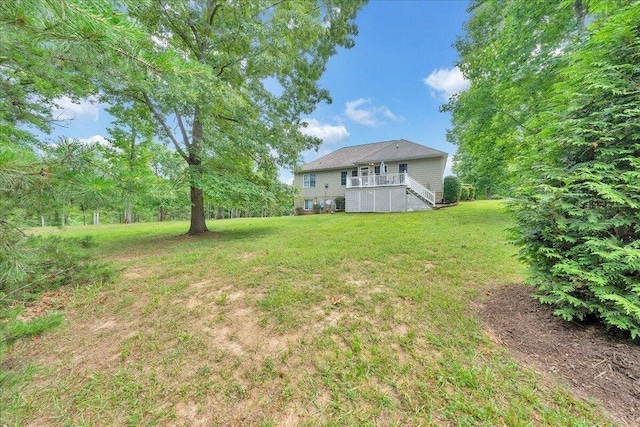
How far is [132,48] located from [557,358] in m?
4.43

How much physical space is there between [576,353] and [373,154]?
64.9 feet

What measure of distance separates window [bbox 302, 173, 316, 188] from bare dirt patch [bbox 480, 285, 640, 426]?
67.4ft

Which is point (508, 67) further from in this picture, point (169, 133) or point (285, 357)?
point (169, 133)

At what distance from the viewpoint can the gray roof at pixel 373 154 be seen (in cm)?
1923

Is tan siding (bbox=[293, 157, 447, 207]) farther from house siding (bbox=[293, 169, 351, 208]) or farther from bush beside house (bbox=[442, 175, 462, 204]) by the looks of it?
bush beside house (bbox=[442, 175, 462, 204])

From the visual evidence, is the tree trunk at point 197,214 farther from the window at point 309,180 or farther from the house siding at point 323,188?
the window at point 309,180

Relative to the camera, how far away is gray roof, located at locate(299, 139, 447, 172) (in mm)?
19234

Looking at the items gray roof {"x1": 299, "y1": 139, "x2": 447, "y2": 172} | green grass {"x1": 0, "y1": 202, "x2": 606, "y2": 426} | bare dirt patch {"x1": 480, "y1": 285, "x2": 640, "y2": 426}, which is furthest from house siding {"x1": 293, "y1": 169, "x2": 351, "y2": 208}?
bare dirt patch {"x1": 480, "y1": 285, "x2": 640, "y2": 426}

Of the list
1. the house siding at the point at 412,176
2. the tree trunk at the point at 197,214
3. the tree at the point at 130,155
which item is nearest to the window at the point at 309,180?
the house siding at the point at 412,176

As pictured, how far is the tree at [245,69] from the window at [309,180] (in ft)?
42.0

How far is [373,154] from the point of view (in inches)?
832

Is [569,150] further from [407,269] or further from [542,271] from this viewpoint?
[407,269]

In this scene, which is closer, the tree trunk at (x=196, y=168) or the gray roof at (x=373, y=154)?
the tree trunk at (x=196, y=168)

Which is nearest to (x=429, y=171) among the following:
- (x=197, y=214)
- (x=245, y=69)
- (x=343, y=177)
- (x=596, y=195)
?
(x=343, y=177)
